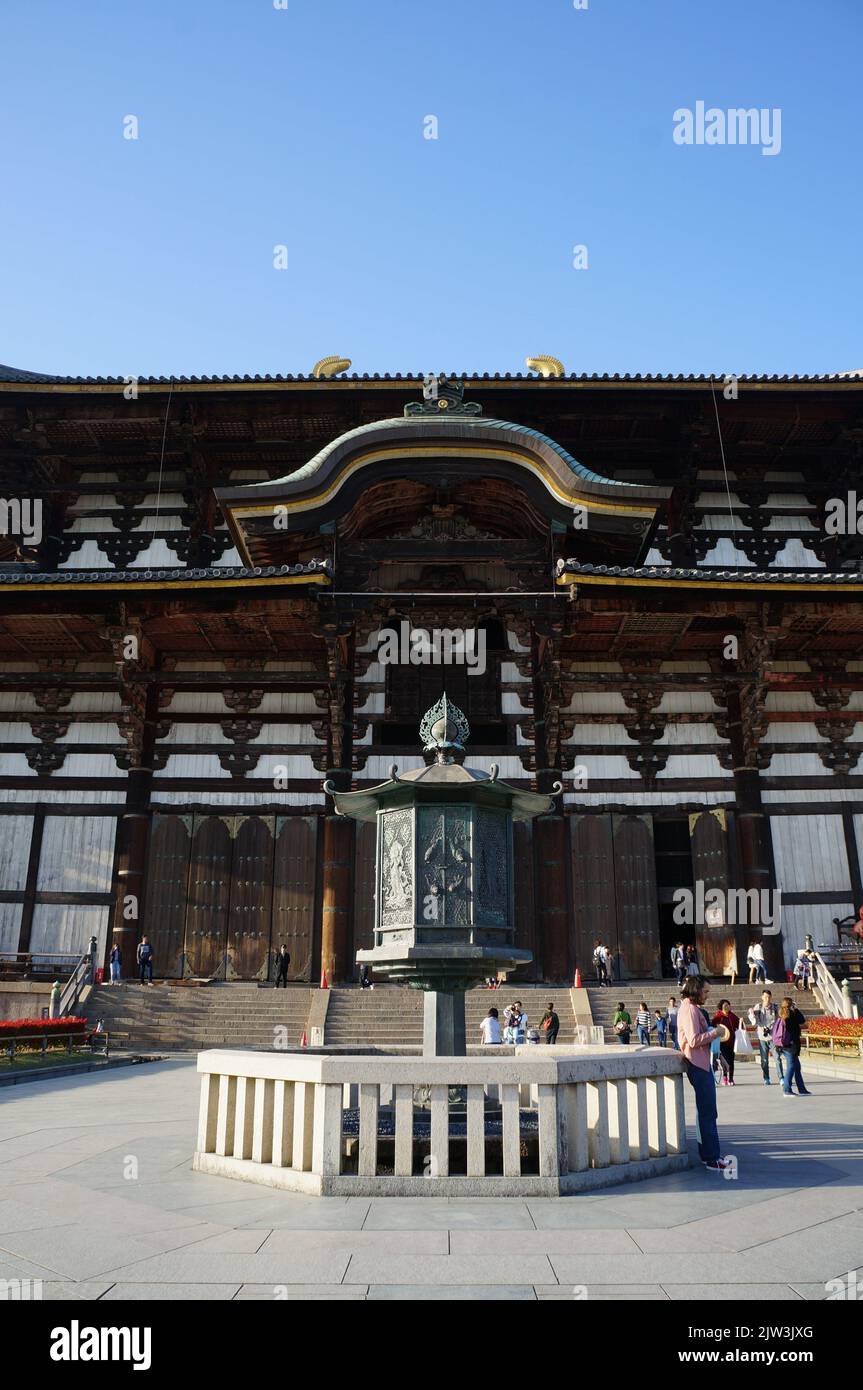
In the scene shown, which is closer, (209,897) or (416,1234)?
(416,1234)

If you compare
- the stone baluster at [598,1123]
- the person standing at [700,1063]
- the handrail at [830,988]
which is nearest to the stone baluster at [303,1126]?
the stone baluster at [598,1123]

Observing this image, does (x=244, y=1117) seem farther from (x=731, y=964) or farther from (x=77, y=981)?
(x=731, y=964)

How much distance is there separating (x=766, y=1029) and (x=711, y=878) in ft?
19.1

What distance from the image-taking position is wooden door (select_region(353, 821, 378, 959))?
62.5 ft

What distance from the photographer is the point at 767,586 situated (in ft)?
59.9

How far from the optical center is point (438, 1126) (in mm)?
5934

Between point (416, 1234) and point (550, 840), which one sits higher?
point (550, 840)

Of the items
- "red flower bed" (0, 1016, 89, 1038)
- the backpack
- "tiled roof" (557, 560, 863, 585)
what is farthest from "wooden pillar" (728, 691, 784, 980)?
"red flower bed" (0, 1016, 89, 1038)

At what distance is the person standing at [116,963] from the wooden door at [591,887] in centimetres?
883

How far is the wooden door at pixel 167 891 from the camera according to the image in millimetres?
19438

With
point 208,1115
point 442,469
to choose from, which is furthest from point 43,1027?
point 442,469

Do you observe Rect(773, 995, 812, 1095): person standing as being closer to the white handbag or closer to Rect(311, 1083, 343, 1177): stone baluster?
the white handbag

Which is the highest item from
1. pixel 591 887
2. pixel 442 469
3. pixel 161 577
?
pixel 442 469

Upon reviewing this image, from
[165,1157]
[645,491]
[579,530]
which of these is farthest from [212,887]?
[165,1157]
